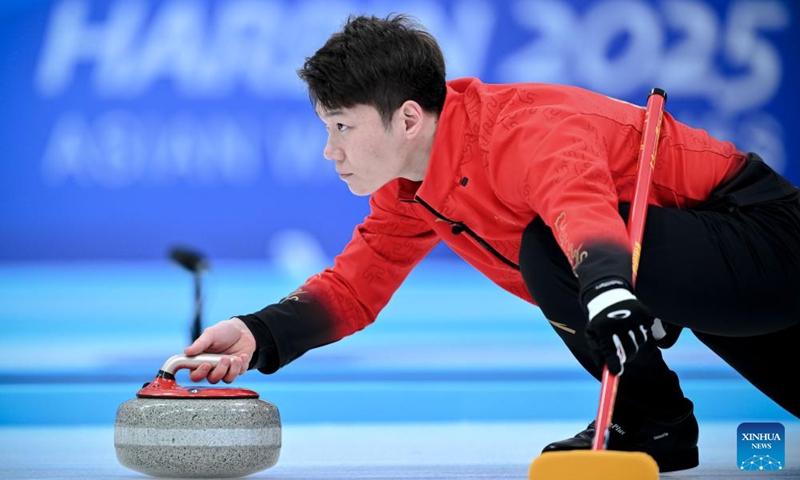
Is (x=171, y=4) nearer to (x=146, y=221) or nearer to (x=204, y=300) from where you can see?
(x=146, y=221)

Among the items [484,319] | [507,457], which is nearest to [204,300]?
[484,319]

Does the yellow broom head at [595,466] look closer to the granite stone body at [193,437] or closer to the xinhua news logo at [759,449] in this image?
the granite stone body at [193,437]

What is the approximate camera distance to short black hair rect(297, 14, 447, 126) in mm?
1580

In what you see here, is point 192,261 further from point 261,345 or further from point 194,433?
point 194,433

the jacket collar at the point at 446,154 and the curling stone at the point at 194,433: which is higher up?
the jacket collar at the point at 446,154

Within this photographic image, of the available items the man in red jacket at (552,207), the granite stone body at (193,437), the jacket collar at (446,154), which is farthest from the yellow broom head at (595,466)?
the jacket collar at (446,154)

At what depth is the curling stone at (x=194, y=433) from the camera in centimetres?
141

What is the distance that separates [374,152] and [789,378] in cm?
77

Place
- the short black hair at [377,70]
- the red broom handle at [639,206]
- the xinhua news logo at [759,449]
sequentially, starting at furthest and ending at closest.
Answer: the xinhua news logo at [759,449] < the short black hair at [377,70] < the red broom handle at [639,206]

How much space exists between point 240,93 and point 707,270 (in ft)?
7.61

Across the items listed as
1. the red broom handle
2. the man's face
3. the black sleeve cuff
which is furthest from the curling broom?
the black sleeve cuff

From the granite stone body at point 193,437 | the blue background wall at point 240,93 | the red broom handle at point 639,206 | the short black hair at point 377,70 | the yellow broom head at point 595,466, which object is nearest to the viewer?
the yellow broom head at point 595,466

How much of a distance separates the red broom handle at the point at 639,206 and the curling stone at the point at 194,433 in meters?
0.50

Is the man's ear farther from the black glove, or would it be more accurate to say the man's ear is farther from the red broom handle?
the black glove
